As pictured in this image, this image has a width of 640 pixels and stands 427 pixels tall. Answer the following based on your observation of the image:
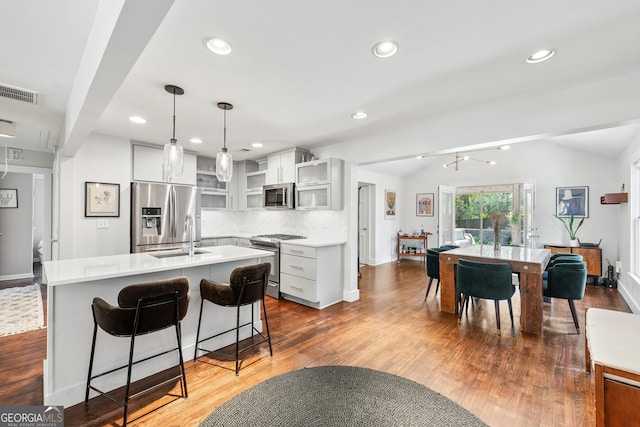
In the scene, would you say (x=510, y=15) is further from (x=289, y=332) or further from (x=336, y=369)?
(x=289, y=332)

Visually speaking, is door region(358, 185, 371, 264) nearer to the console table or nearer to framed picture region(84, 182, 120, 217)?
the console table

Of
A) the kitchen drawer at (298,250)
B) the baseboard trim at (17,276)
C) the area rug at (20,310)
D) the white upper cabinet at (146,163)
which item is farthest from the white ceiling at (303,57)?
the baseboard trim at (17,276)

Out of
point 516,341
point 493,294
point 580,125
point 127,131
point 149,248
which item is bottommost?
point 516,341

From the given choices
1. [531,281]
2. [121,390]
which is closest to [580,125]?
[531,281]

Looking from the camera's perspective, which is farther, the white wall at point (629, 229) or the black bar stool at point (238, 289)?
the white wall at point (629, 229)

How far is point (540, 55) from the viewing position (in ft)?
6.45

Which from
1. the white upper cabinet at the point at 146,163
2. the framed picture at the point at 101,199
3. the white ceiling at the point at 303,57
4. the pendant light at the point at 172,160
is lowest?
the framed picture at the point at 101,199

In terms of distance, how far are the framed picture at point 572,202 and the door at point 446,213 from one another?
→ 2155mm

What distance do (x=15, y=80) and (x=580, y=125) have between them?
4783mm

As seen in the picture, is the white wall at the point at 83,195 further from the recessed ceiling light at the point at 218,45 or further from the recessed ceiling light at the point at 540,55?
the recessed ceiling light at the point at 540,55

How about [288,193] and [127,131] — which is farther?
[288,193]

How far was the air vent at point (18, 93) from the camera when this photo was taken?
8.16 feet

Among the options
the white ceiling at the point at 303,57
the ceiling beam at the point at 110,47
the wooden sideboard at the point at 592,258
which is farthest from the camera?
the wooden sideboard at the point at 592,258

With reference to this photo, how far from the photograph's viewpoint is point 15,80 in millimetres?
2365
